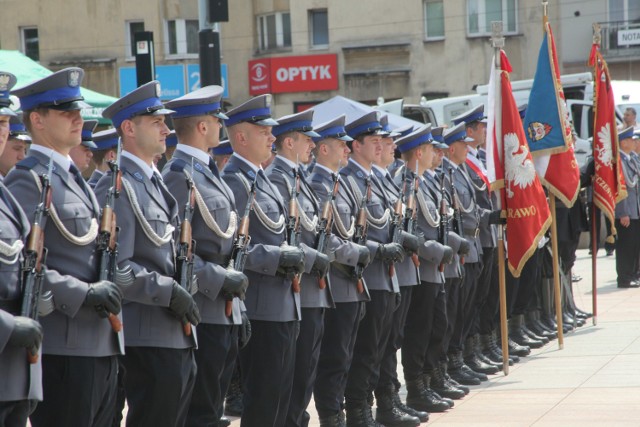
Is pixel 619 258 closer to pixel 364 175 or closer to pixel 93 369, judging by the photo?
pixel 364 175

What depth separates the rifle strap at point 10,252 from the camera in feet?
13.9

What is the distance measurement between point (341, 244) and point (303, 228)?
412 mm

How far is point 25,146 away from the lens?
693 centimetres

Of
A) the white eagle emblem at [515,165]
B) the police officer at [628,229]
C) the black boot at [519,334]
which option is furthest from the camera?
the police officer at [628,229]

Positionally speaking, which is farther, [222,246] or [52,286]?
[222,246]

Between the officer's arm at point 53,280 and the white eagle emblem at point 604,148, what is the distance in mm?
8830

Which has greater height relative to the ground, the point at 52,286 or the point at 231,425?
the point at 52,286

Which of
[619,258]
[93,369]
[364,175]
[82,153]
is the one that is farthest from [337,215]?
[619,258]

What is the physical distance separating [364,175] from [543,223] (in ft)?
8.99

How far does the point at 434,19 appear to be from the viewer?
33.2m

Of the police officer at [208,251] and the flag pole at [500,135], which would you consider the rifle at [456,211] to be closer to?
the flag pole at [500,135]

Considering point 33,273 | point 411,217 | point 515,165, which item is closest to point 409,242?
point 411,217

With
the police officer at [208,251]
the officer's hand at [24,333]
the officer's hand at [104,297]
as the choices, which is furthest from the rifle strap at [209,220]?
the officer's hand at [24,333]

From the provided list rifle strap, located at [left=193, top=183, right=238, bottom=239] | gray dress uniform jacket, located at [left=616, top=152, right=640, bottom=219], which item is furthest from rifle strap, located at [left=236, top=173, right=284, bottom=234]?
gray dress uniform jacket, located at [left=616, top=152, right=640, bottom=219]
